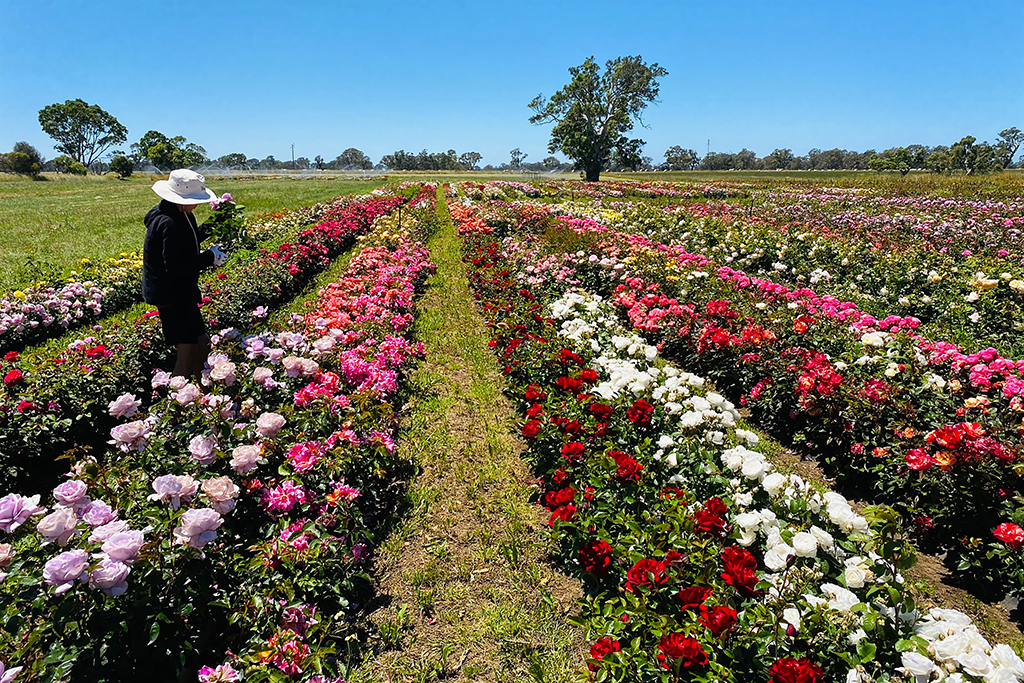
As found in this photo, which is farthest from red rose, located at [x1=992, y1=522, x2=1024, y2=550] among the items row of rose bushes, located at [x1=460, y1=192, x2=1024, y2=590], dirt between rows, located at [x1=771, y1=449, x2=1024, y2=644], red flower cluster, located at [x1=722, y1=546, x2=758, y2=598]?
red flower cluster, located at [x1=722, y1=546, x2=758, y2=598]

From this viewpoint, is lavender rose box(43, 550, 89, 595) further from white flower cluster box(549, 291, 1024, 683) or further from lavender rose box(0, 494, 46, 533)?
white flower cluster box(549, 291, 1024, 683)

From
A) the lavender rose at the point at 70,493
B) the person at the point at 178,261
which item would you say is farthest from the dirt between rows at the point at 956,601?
the person at the point at 178,261

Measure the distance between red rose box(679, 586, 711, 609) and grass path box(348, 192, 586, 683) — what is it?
0.74 m

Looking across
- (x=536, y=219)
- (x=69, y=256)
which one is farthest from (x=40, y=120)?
(x=536, y=219)

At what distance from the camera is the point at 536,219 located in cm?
1220

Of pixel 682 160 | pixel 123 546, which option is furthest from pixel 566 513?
pixel 682 160

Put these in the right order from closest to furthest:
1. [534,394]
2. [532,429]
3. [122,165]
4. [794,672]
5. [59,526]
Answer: [794,672] < [59,526] < [532,429] < [534,394] < [122,165]

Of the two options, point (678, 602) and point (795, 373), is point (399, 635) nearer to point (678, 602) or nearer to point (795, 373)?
point (678, 602)

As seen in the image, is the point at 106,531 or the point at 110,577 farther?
the point at 106,531

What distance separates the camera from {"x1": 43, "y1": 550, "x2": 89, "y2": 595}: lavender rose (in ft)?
5.75

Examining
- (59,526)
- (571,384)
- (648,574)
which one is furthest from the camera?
(571,384)

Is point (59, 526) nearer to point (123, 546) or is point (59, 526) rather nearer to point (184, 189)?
point (123, 546)

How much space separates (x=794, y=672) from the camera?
1.69 m

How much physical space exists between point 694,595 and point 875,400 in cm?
254
